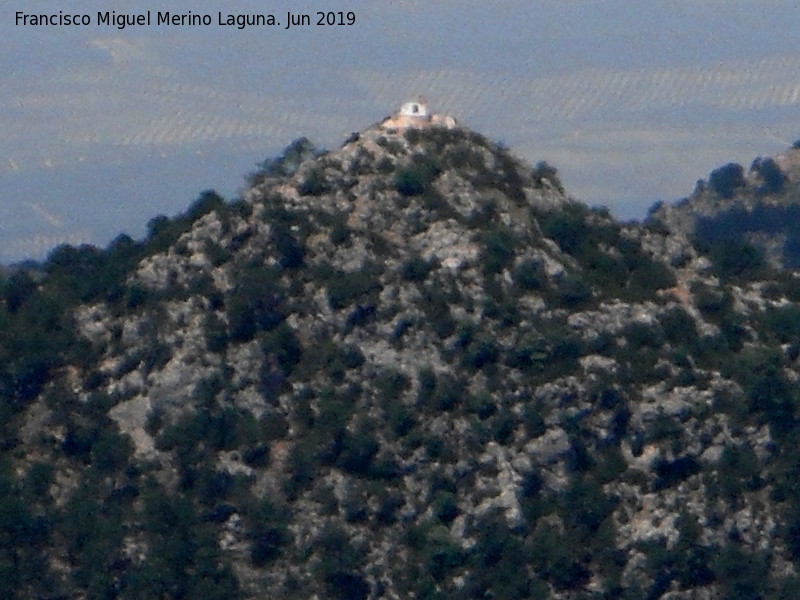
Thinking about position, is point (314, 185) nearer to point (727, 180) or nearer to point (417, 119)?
point (417, 119)

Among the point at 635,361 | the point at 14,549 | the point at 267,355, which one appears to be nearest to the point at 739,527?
the point at 635,361

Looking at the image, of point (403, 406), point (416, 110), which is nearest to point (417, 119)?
point (416, 110)

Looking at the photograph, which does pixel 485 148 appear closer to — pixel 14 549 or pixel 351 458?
pixel 351 458

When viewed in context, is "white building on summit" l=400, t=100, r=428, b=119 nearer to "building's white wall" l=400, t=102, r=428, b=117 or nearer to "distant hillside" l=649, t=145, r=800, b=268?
"building's white wall" l=400, t=102, r=428, b=117

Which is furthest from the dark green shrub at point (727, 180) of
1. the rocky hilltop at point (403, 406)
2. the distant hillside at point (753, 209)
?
the rocky hilltop at point (403, 406)

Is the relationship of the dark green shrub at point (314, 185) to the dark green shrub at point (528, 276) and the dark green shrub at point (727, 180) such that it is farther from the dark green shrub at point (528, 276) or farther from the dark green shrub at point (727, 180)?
the dark green shrub at point (727, 180)

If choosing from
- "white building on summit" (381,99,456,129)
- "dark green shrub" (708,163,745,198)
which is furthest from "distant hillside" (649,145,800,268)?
"white building on summit" (381,99,456,129)
